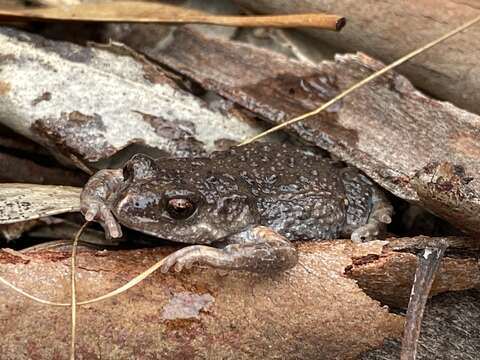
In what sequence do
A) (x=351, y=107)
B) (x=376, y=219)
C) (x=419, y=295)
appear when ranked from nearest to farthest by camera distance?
(x=419, y=295) < (x=376, y=219) < (x=351, y=107)

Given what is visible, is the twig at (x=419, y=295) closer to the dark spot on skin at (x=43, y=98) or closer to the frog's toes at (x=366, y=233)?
the frog's toes at (x=366, y=233)

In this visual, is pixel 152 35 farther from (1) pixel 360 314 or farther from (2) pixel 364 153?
(1) pixel 360 314

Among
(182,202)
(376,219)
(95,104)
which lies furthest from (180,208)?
(376,219)

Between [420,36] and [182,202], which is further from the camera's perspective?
[420,36]

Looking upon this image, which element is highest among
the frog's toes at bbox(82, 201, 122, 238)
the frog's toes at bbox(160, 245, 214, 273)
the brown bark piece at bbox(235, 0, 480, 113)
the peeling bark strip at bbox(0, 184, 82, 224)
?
the brown bark piece at bbox(235, 0, 480, 113)

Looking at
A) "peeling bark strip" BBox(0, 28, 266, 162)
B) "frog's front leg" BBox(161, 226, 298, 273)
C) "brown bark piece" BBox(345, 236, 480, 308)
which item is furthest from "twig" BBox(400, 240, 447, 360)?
"peeling bark strip" BBox(0, 28, 266, 162)

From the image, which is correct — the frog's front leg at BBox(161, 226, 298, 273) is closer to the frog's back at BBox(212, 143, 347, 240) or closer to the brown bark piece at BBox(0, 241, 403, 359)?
the brown bark piece at BBox(0, 241, 403, 359)

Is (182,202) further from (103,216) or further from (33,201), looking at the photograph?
(33,201)
